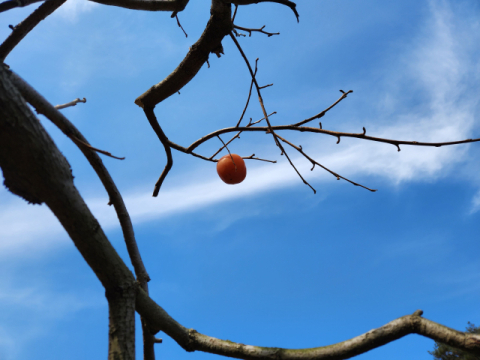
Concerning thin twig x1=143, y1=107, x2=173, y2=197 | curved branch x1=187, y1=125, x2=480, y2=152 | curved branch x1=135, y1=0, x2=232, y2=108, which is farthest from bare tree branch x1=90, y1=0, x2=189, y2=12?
curved branch x1=187, y1=125, x2=480, y2=152

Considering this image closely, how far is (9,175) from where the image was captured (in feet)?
4.52

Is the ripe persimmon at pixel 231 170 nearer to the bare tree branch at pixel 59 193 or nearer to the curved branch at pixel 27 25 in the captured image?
the bare tree branch at pixel 59 193

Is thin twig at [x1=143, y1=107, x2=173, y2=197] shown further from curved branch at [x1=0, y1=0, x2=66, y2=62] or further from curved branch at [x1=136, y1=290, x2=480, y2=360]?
curved branch at [x1=136, y1=290, x2=480, y2=360]

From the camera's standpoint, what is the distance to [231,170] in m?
2.58

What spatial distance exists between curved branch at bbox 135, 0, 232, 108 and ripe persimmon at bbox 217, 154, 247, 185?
0.66 meters

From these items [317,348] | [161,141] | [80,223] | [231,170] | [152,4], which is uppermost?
[152,4]

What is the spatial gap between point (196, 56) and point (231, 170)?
87 cm

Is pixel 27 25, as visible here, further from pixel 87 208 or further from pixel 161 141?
pixel 87 208

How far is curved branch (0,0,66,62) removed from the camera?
2314 mm

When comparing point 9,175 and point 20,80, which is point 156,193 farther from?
point 9,175

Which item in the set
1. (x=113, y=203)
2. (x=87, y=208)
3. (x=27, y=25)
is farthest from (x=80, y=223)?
(x=27, y=25)

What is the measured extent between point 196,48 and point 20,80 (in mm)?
1116

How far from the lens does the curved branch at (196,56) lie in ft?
6.54

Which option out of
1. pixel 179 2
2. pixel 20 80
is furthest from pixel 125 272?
pixel 179 2
